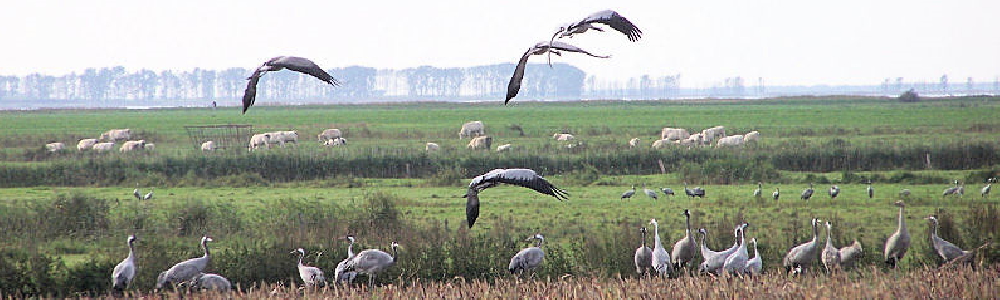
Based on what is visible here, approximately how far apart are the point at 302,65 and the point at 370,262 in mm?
6150

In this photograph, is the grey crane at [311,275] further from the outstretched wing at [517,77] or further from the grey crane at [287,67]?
the outstretched wing at [517,77]

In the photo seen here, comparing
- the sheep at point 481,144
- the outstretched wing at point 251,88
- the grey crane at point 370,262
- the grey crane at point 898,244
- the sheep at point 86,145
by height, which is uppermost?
the outstretched wing at point 251,88

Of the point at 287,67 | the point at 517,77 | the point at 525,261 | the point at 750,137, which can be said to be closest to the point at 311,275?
the point at 525,261

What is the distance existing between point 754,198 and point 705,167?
338 inches

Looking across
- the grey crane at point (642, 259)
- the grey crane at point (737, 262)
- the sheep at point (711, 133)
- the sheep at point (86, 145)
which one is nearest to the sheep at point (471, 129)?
the sheep at point (711, 133)

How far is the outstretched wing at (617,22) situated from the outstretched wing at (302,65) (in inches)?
95.9

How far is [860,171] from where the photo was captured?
4278 centimetres

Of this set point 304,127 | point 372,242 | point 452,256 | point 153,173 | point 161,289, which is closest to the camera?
point 161,289

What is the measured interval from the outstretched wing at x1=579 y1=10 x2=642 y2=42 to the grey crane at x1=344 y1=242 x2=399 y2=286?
23.7ft

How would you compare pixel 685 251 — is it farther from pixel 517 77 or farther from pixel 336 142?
pixel 336 142

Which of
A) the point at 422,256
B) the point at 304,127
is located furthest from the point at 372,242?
the point at 304,127

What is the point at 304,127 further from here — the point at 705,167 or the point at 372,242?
the point at 372,242

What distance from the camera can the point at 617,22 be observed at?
936 cm

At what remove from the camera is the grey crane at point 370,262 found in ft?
51.4
